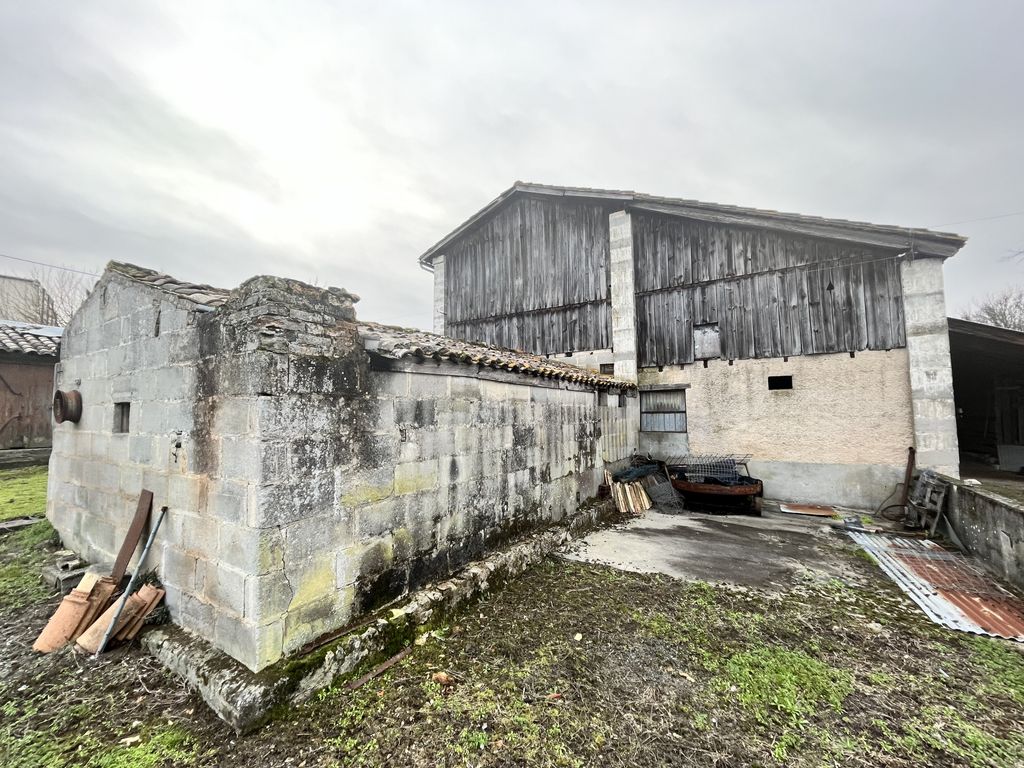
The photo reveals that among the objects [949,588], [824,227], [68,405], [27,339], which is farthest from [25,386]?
[824,227]

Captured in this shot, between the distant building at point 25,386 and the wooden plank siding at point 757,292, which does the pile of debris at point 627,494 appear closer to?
the wooden plank siding at point 757,292

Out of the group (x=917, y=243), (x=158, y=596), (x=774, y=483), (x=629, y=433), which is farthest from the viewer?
(x=629, y=433)

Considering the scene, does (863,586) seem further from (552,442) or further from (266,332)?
(266,332)

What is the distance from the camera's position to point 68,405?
16.7 feet

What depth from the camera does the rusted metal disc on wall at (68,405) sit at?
5074 millimetres

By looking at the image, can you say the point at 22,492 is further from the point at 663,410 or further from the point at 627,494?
the point at 663,410

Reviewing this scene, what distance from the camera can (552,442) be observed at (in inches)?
268

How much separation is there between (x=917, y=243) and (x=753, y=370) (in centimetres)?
375

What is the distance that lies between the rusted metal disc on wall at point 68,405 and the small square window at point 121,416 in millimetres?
1187

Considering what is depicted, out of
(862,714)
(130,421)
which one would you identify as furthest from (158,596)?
(862,714)

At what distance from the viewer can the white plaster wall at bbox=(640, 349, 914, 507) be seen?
8.34 m

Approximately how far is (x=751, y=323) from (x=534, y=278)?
6.06m

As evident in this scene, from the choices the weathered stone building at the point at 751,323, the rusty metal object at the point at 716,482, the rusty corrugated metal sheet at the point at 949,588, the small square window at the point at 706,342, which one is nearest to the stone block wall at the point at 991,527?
the rusty corrugated metal sheet at the point at 949,588

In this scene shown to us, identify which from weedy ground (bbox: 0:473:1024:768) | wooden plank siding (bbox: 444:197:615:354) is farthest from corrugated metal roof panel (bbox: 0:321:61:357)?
wooden plank siding (bbox: 444:197:615:354)
